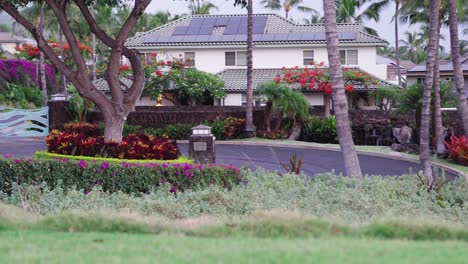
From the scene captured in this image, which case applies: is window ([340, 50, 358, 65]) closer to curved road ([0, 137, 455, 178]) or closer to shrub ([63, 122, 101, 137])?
curved road ([0, 137, 455, 178])

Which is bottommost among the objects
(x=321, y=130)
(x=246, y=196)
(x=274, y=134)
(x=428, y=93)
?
(x=246, y=196)

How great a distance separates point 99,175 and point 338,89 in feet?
17.7

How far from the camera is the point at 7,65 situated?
4572 cm

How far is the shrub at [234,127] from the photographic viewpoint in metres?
29.7

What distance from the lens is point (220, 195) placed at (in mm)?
12312

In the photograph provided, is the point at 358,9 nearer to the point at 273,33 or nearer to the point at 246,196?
the point at 273,33

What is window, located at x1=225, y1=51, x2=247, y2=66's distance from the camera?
40938mm

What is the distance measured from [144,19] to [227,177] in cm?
5082

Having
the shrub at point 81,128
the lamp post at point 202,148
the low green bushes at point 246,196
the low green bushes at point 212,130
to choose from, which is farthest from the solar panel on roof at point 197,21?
the low green bushes at point 246,196

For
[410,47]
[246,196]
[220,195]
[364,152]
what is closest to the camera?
[220,195]

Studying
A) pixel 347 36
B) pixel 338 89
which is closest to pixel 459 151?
pixel 338 89

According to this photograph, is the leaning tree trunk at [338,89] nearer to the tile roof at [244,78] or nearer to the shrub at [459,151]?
the shrub at [459,151]

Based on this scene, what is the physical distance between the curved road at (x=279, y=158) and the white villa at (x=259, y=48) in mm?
13052

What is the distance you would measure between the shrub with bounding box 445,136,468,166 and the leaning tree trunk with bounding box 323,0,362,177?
7.01m
